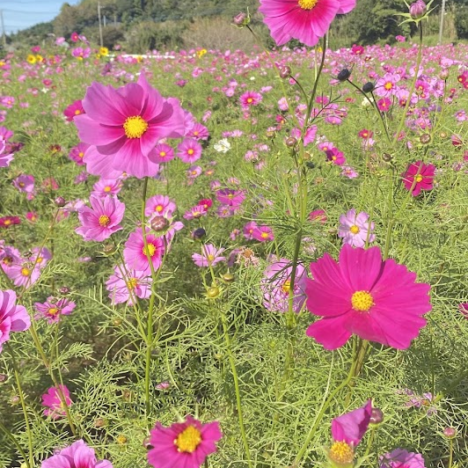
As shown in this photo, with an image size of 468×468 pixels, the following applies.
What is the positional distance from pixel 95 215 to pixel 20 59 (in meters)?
7.18

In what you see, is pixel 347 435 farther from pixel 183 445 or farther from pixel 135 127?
pixel 135 127

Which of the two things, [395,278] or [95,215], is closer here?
[395,278]

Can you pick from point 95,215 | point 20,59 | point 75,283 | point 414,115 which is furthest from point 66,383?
point 20,59

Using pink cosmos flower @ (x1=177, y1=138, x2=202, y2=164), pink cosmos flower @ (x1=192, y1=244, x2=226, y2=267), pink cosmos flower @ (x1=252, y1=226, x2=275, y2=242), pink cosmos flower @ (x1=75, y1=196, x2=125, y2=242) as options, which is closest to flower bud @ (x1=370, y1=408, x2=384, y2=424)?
pink cosmos flower @ (x1=192, y1=244, x2=226, y2=267)

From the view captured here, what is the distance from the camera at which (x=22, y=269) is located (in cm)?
121

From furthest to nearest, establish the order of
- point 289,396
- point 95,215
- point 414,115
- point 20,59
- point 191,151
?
point 20,59, point 191,151, point 414,115, point 95,215, point 289,396

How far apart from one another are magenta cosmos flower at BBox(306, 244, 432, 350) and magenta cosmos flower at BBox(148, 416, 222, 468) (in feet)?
0.55

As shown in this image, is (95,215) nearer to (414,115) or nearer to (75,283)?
(75,283)

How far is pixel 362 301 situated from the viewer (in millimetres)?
607

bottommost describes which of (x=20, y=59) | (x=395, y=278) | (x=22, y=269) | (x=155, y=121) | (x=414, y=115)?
(x=20, y=59)

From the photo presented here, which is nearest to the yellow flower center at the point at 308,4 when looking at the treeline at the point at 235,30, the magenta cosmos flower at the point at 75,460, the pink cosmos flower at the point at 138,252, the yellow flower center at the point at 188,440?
the treeline at the point at 235,30

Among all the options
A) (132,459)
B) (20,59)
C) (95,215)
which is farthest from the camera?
(20,59)

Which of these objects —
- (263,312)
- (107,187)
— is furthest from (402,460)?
(107,187)

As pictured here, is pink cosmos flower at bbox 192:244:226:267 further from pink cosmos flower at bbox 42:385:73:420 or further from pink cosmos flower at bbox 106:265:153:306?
pink cosmos flower at bbox 42:385:73:420
